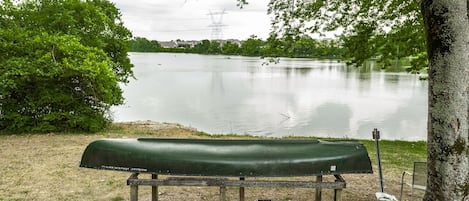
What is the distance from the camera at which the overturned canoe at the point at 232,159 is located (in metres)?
3.45

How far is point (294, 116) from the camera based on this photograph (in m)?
17.2

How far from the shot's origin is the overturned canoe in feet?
11.3

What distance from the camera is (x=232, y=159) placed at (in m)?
3.50

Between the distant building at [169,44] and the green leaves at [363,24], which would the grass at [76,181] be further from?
the distant building at [169,44]

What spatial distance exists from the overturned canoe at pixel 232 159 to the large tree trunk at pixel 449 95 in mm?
950

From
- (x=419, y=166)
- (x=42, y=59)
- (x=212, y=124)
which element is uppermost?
(x=42, y=59)

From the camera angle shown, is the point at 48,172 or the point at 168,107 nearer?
the point at 48,172

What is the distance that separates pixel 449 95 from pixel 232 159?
5.97ft

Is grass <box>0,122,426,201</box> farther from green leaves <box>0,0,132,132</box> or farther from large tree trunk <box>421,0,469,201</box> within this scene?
large tree trunk <box>421,0,469,201</box>

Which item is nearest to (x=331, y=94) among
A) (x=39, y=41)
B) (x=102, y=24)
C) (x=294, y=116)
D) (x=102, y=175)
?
(x=294, y=116)

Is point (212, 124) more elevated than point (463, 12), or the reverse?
point (463, 12)

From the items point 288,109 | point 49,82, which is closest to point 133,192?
point 49,82

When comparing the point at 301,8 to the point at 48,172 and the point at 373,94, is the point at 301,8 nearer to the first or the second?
the point at 48,172

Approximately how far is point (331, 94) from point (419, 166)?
68.5ft
